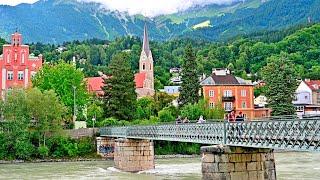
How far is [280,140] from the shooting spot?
25.4 m

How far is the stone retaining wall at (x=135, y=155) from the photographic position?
57.1 m

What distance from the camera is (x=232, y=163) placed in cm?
3033

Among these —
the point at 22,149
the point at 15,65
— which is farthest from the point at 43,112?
the point at 15,65

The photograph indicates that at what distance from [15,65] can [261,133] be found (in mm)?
74191

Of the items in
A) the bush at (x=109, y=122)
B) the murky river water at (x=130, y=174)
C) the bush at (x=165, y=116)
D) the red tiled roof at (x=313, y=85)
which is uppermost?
the red tiled roof at (x=313, y=85)

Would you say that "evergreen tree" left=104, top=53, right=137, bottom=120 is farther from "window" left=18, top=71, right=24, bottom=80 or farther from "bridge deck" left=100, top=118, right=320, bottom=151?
"bridge deck" left=100, top=118, right=320, bottom=151

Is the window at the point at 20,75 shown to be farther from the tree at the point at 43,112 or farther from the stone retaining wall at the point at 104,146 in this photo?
the stone retaining wall at the point at 104,146

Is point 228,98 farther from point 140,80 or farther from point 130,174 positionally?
point 130,174

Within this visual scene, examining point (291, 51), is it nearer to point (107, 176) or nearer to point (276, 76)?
point (276, 76)

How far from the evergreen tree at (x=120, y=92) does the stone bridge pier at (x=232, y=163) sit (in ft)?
199

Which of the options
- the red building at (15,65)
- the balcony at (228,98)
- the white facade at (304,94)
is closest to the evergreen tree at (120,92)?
the red building at (15,65)

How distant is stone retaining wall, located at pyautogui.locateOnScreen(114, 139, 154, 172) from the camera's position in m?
57.1

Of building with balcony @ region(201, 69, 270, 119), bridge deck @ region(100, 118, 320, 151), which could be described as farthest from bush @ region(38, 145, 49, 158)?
bridge deck @ region(100, 118, 320, 151)

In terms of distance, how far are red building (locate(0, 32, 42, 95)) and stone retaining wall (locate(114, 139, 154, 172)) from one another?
133 ft
